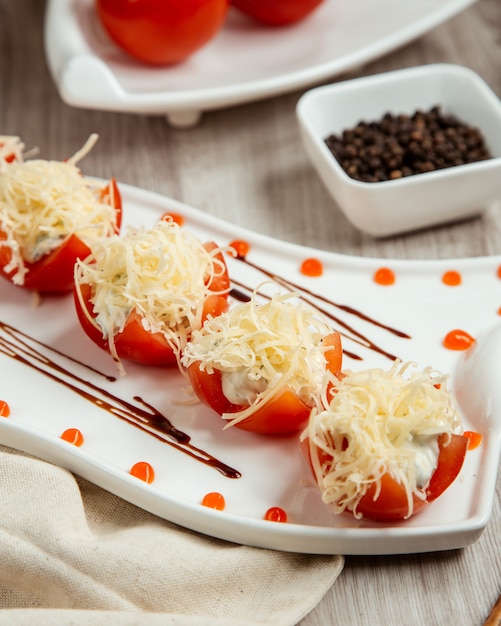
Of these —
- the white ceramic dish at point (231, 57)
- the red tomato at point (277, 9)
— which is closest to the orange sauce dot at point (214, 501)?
the white ceramic dish at point (231, 57)

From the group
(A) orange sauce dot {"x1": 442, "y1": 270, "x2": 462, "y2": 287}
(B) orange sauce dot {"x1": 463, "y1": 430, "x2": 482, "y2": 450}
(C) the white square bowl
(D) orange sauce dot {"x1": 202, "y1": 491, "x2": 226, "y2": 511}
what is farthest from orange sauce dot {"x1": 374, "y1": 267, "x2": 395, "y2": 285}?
(D) orange sauce dot {"x1": 202, "y1": 491, "x2": 226, "y2": 511}

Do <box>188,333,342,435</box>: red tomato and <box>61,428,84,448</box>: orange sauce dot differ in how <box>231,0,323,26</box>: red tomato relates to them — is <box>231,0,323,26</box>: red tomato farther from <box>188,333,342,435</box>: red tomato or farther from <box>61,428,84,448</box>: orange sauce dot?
<box>61,428,84,448</box>: orange sauce dot

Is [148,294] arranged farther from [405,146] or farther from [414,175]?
[405,146]

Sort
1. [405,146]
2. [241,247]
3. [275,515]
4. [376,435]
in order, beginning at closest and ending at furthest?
[376,435] → [275,515] → [241,247] → [405,146]

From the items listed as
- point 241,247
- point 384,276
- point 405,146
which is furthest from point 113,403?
point 405,146

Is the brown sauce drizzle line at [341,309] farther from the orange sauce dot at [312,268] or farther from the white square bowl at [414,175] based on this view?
the white square bowl at [414,175]

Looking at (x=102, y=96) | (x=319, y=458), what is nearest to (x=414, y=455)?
(x=319, y=458)
